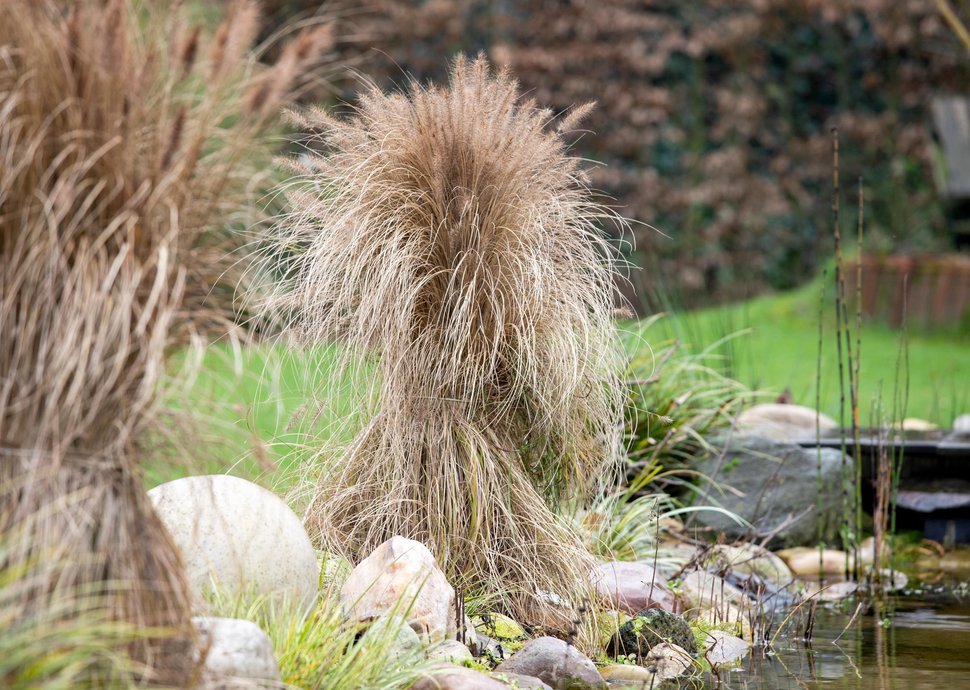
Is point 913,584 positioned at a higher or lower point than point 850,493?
lower

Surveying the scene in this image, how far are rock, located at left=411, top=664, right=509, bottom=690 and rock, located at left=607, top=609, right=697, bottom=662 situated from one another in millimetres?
736

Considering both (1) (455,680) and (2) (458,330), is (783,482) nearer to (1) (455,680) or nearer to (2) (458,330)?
(2) (458,330)

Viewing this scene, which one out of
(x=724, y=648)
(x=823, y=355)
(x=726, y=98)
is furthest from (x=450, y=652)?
(x=726, y=98)

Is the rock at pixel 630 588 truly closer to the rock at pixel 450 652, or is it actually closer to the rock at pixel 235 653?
the rock at pixel 450 652

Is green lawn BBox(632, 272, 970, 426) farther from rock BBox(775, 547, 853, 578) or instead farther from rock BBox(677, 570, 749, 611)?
rock BBox(677, 570, 749, 611)

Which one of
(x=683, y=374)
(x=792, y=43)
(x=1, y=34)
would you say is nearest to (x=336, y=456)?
(x=1, y=34)

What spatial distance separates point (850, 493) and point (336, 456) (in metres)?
2.52

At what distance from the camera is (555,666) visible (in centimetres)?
302

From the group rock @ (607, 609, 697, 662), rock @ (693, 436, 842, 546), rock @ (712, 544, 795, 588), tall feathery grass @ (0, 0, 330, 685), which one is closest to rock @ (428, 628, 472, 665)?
rock @ (607, 609, 697, 662)

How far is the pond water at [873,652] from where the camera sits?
128 inches

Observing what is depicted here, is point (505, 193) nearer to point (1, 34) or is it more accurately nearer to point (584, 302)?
point (584, 302)

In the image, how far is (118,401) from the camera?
81.0 inches

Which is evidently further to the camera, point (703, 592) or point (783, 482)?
point (783, 482)

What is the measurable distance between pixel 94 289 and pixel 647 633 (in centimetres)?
203
